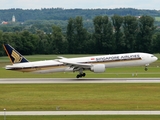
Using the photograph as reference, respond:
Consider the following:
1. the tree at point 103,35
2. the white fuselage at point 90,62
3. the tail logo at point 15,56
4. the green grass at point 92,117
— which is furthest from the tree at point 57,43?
the green grass at point 92,117

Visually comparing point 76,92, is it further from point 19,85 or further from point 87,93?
point 19,85

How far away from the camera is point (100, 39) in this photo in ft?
455

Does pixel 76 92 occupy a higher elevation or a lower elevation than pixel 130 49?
higher

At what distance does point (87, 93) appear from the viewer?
161 ft

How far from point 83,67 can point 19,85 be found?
997cm

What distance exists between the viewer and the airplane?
64.2 metres

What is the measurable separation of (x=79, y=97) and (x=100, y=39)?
9317 cm

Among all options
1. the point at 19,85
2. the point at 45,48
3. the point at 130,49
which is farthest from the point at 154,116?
the point at 45,48

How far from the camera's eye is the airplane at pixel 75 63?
6419cm

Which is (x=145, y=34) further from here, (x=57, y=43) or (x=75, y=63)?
(x=75, y=63)

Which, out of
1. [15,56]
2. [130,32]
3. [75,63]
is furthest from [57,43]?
[75,63]

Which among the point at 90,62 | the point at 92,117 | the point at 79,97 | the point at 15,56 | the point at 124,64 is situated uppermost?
the point at 92,117

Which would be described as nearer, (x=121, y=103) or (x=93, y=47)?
(x=121, y=103)

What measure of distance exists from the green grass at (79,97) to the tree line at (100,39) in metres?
79.5
